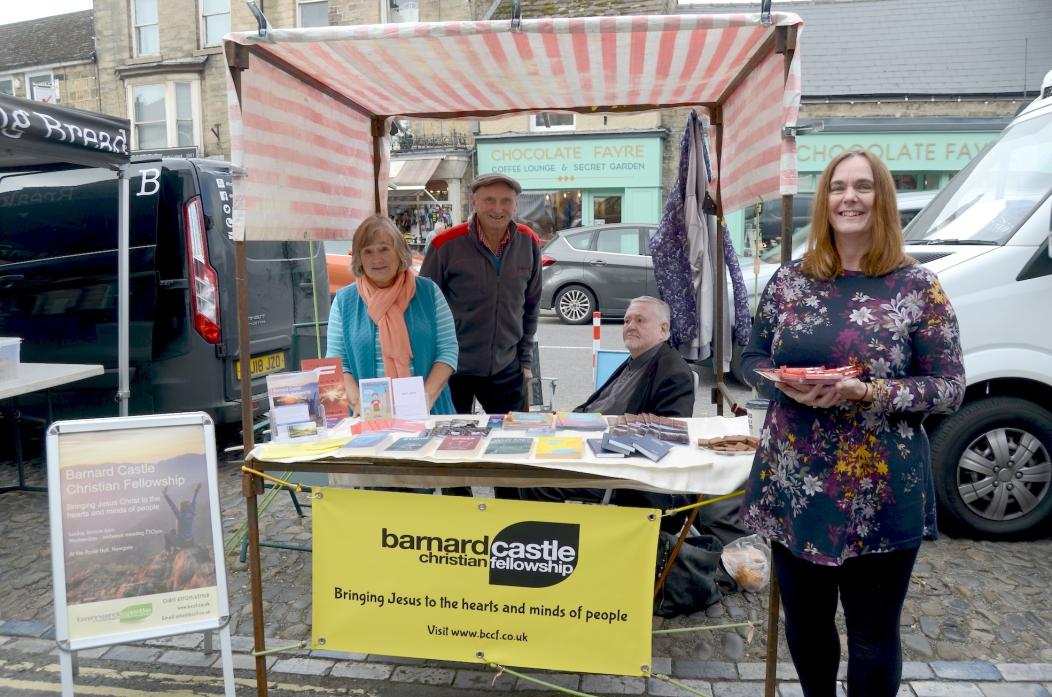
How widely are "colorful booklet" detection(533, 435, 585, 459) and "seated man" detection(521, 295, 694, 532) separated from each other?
0.62 metres

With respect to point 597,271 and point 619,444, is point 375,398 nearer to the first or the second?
point 619,444

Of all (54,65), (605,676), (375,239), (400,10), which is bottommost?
(605,676)

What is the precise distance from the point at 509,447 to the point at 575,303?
9.54 m

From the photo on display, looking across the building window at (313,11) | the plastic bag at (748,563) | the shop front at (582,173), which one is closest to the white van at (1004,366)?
the plastic bag at (748,563)

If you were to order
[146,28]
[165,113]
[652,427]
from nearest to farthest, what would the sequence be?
[652,427] < [165,113] < [146,28]

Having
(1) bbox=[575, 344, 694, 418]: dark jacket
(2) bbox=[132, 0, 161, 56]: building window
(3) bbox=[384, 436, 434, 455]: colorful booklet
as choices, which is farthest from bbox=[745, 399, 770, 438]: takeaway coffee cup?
(2) bbox=[132, 0, 161, 56]: building window

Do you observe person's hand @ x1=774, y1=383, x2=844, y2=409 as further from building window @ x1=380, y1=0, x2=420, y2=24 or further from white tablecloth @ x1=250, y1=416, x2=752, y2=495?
building window @ x1=380, y1=0, x2=420, y2=24

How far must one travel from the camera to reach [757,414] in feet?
9.35

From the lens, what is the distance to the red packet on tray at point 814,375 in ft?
6.38

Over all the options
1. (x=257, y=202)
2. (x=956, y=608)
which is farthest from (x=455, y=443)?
(x=956, y=608)

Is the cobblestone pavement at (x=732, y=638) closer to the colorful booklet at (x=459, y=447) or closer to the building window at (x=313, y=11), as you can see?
the colorful booklet at (x=459, y=447)

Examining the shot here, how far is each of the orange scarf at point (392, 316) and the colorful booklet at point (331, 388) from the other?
0.88 feet

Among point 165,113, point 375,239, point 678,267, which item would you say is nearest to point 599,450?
point 375,239

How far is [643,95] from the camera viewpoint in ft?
12.5
